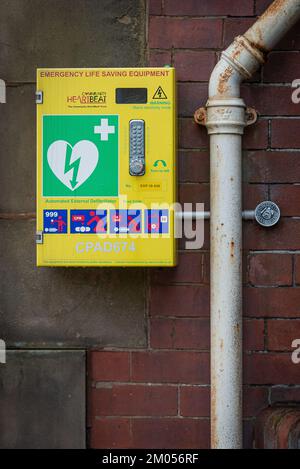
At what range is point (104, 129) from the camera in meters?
2.34

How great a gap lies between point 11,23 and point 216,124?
2.80 ft

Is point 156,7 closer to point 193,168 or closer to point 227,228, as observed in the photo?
point 193,168

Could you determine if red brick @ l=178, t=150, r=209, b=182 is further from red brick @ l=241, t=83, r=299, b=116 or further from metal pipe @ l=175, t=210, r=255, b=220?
red brick @ l=241, t=83, r=299, b=116

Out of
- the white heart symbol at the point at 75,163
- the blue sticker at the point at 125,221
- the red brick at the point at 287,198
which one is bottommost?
the blue sticker at the point at 125,221

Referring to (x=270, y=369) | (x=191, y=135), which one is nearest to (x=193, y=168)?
(x=191, y=135)

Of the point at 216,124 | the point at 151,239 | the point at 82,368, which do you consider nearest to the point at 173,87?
the point at 216,124

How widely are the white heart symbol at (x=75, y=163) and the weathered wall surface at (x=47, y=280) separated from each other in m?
0.25

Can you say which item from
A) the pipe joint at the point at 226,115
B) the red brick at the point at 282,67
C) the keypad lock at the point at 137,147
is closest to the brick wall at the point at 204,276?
the red brick at the point at 282,67

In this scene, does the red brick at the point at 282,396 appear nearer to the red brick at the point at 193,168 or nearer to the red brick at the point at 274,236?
the red brick at the point at 274,236

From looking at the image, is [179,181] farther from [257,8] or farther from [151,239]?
[257,8]

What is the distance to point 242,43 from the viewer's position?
93.7 inches

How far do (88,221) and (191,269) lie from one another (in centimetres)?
44

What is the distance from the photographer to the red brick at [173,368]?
2.52 m

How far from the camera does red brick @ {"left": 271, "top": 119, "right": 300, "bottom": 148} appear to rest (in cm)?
250
